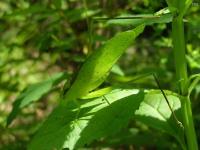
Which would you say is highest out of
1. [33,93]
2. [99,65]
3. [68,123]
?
[99,65]

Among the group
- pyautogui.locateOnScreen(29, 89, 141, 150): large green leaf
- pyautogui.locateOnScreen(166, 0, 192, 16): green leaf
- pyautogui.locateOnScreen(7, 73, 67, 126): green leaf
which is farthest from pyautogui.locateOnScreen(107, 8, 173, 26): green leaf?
pyautogui.locateOnScreen(7, 73, 67, 126): green leaf

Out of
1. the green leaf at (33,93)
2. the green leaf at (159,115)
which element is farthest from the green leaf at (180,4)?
the green leaf at (33,93)

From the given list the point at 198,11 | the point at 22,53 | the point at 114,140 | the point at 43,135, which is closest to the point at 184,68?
the point at 43,135

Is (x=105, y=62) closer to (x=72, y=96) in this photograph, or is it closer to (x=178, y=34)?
(x=72, y=96)

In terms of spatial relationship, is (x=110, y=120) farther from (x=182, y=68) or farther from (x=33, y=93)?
(x=33, y=93)

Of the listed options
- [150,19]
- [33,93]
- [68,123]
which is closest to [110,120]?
[68,123]

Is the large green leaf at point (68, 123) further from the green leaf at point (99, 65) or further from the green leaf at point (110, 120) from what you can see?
the green leaf at point (99, 65)
